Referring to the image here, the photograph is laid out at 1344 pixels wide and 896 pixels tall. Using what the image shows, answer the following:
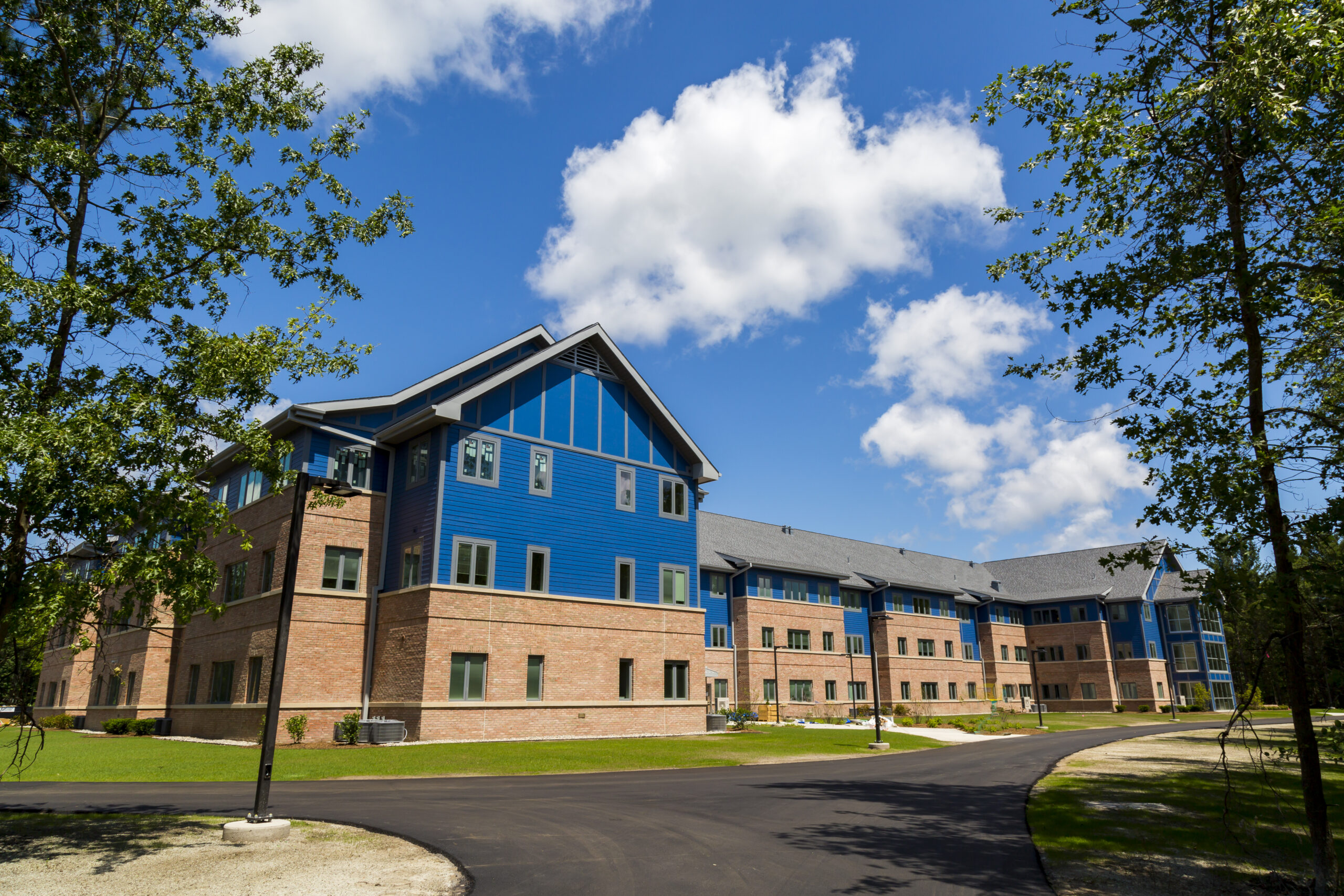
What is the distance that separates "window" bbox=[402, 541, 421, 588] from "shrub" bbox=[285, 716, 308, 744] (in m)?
5.43

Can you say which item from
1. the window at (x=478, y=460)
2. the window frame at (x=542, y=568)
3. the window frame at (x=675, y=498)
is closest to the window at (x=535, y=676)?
the window frame at (x=542, y=568)

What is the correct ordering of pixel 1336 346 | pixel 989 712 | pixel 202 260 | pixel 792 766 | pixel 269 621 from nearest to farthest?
pixel 1336 346 → pixel 202 260 → pixel 792 766 → pixel 269 621 → pixel 989 712

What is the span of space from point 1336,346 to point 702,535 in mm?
43905

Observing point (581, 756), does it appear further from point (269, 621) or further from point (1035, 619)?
point (1035, 619)

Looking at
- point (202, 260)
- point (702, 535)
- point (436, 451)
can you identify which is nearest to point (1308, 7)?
point (202, 260)

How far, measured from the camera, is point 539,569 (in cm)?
3172

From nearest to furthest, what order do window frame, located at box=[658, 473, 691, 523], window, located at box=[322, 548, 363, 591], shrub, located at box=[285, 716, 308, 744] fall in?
1. shrub, located at box=[285, 716, 308, 744]
2. window, located at box=[322, 548, 363, 591]
3. window frame, located at box=[658, 473, 691, 523]

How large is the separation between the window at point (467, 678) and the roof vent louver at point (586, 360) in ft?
39.2

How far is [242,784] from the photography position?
58.0 ft

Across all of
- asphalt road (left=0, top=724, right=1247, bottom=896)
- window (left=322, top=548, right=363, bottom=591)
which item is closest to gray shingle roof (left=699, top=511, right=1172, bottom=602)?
window (left=322, top=548, right=363, bottom=591)

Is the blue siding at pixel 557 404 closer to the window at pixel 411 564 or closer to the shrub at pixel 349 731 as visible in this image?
the window at pixel 411 564

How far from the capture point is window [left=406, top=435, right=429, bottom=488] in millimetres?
30703

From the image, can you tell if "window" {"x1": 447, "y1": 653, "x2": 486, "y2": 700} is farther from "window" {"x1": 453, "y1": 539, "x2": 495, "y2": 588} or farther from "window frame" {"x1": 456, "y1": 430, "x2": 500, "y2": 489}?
"window frame" {"x1": 456, "y1": 430, "x2": 500, "y2": 489}

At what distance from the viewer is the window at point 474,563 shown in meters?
29.6
